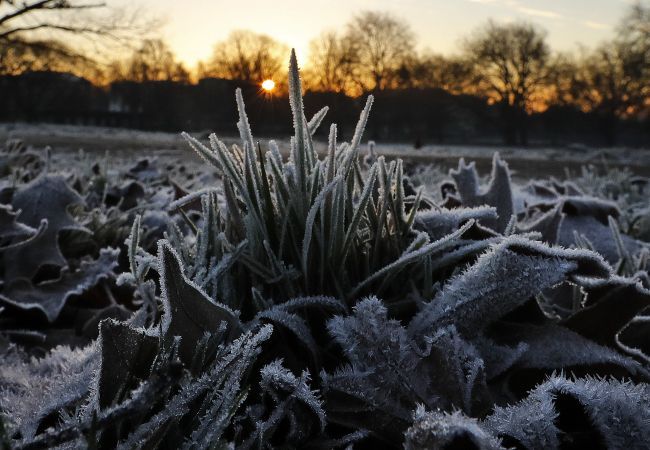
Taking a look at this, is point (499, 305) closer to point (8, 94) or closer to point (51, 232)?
point (51, 232)

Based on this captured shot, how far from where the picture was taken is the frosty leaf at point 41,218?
194cm

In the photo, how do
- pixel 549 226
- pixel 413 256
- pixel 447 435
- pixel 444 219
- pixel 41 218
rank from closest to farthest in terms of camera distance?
pixel 447 435 < pixel 413 256 < pixel 444 219 < pixel 549 226 < pixel 41 218

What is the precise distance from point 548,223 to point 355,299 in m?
0.76

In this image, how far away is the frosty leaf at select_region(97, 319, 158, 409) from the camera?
2.57 feet

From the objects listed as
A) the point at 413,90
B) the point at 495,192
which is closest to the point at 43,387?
the point at 495,192

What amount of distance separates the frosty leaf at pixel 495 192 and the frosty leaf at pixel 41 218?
125 centimetres

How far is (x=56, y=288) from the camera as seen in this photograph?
75.2 inches

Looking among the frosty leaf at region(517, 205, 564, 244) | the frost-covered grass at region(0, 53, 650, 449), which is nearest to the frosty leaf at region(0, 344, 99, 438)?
the frost-covered grass at region(0, 53, 650, 449)

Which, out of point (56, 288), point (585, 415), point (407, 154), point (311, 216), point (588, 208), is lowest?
point (407, 154)

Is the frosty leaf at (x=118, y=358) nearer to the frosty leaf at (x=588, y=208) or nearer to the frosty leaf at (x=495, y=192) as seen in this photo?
the frosty leaf at (x=495, y=192)

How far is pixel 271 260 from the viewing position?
106cm

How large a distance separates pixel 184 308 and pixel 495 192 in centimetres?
106

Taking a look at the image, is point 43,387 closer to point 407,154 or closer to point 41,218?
point 41,218

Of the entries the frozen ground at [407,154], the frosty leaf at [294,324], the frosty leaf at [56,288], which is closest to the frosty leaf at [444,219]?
the frosty leaf at [294,324]
